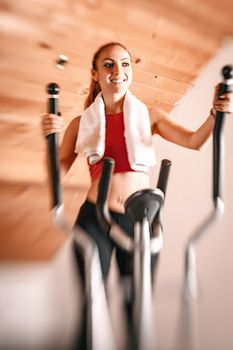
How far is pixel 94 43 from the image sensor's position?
123 cm

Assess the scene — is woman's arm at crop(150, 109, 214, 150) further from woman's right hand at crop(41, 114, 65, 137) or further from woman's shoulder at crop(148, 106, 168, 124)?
woman's right hand at crop(41, 114, 65, 137)

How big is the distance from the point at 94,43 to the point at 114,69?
25cm

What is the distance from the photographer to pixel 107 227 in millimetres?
966

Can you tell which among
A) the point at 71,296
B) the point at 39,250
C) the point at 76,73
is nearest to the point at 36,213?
the point at 39,250

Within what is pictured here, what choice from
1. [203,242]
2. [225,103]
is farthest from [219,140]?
[203,242]

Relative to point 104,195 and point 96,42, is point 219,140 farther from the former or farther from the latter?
point 96,42

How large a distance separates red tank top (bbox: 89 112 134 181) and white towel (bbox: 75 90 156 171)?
0.7 inches

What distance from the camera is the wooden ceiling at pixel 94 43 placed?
1.17m

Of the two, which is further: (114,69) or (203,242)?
→ (203,242)

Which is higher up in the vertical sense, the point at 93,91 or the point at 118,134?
the point at 93,91

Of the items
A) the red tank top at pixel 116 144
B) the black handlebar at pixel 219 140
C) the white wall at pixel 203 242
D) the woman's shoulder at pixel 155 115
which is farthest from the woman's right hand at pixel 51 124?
the white wall at pixel 203 242

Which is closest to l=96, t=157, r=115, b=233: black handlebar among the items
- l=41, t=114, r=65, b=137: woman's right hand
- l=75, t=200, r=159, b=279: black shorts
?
l=75, t=200, r=159, b=279: black shorts

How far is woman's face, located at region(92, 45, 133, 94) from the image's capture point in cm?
103

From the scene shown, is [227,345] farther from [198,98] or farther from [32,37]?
[32,37]
